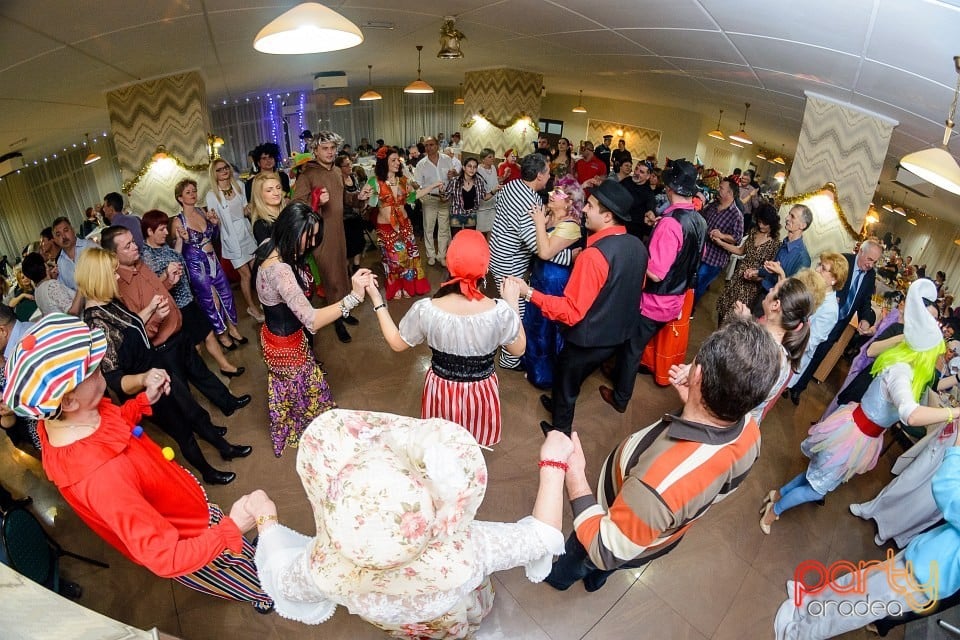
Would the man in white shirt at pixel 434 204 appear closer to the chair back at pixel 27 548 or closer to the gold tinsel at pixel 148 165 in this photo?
the gold tinsel at pixel 148 165

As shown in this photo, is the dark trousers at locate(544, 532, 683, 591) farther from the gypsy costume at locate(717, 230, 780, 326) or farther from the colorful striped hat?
the gypsy costume at locate(717, 230, 780, 326)

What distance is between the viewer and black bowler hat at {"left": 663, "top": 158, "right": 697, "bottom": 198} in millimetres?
3404

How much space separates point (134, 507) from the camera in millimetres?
1461

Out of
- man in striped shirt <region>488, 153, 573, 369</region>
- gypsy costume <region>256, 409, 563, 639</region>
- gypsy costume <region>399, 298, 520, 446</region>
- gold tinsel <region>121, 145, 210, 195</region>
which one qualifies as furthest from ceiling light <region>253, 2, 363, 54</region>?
gold tinsel <region>121, 145, 210, 195</region>

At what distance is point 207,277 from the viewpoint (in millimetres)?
4141

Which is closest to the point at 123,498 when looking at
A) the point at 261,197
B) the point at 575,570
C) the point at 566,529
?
the point at 575,570

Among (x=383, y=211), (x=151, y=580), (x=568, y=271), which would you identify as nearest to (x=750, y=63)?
(x=568, y=271)

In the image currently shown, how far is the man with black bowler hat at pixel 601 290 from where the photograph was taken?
294 centimetres

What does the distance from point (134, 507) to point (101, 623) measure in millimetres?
412

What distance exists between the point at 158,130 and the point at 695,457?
21.7ft

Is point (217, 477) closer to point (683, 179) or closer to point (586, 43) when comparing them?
point (683, 179)

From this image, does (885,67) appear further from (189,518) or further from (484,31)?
(189,518)

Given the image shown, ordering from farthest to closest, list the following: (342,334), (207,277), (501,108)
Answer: (501,108), (342,334), (207,277)

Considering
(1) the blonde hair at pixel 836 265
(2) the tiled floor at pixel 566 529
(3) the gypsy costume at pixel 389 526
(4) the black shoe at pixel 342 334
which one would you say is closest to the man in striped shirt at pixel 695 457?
(3) the gypsy costume at pixel 389 526
